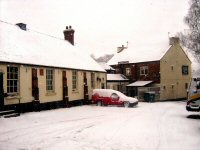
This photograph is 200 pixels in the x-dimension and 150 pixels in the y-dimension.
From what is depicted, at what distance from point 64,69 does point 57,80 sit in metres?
1.52

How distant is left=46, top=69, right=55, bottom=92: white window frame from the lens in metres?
22.6

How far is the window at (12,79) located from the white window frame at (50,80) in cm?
376

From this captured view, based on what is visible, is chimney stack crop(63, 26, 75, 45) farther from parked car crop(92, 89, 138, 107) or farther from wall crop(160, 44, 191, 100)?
wall crop(160, 44, 191, 100)

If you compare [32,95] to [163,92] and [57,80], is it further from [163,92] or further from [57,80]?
[163,92]

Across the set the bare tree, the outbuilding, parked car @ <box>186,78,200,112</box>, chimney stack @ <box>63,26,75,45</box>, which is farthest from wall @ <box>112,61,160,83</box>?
parked car @ <box>186,78,200,112</box>

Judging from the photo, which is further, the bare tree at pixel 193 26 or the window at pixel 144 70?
the window at pixel 144 70

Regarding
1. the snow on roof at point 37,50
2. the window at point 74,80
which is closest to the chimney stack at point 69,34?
the snow on roof at point 37,50

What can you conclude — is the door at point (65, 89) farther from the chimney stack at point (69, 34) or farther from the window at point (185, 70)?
the window at point (185, 70)

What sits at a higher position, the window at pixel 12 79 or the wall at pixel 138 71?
the wall at pixel 138 71

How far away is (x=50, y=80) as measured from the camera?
23062mm

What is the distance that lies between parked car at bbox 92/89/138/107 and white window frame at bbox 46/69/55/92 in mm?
5352

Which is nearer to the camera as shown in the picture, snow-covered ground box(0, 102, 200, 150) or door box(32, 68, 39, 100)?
snow-covered ground box(0, 102, 200, 150)

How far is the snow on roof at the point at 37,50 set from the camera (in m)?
19.8

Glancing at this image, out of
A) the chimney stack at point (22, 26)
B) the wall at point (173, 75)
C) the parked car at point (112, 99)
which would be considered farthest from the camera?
the wall at point (173, 75)
